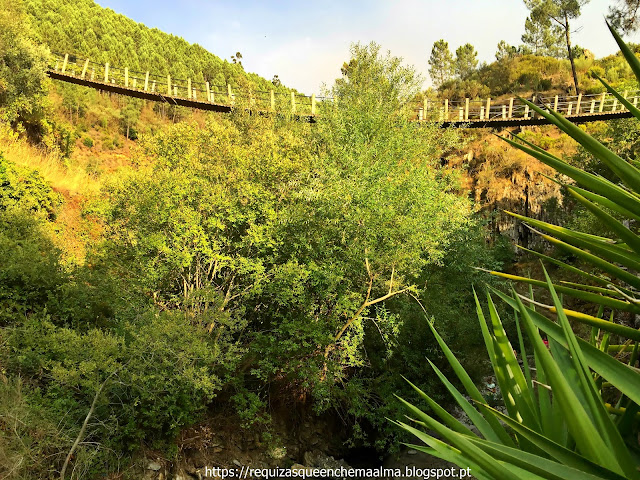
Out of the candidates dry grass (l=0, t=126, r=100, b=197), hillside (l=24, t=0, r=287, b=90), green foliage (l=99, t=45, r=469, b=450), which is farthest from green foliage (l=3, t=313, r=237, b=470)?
hillside (l=24, t=0, r=287, b=90)

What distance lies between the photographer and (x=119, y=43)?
36.8 meters

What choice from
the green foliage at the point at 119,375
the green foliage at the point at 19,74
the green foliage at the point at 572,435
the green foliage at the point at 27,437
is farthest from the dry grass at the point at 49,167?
the green foliage at the point at 572,435

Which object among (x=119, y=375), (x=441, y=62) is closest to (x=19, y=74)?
(x=119, y=375)

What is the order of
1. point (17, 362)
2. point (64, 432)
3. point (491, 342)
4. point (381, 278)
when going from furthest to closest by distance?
point (381, 278)
point (17, 362)
point (64, 432)
point (491, 342)

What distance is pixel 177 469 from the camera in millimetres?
7133

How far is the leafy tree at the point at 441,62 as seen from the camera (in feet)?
117

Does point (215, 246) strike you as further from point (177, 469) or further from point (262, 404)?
point (177, 469)

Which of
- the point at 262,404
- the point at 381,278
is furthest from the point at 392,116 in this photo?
the point at 262,404

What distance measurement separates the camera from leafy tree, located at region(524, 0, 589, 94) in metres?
26.6

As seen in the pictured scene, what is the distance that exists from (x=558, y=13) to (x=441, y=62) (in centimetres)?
987

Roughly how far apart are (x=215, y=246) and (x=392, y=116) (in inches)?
310

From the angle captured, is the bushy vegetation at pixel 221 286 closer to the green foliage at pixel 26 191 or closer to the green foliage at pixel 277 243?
the green foliage at pixel 277 243

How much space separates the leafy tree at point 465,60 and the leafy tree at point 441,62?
0.64 meters

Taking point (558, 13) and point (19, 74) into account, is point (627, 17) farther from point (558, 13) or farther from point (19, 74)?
point (19, 74)
